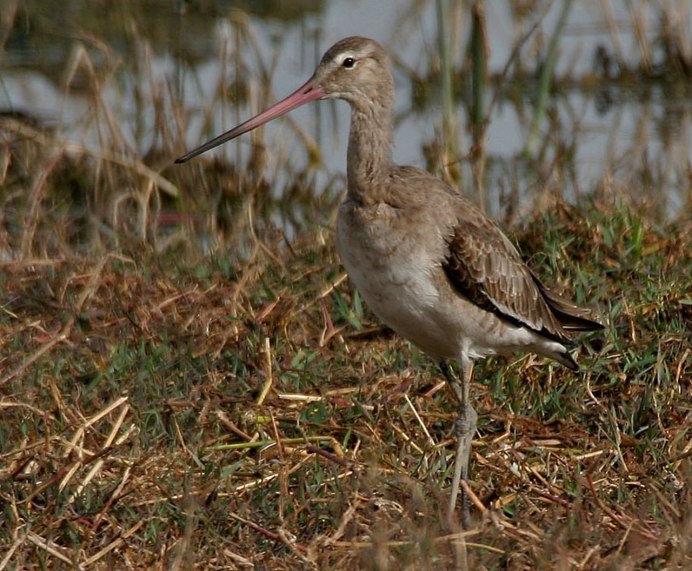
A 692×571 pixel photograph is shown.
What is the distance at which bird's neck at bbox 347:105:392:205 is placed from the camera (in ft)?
17.7

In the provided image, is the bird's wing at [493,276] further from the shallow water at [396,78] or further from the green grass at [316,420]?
the shallow water at [396,78]

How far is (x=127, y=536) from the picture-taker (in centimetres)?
470

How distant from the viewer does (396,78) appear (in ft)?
39.0

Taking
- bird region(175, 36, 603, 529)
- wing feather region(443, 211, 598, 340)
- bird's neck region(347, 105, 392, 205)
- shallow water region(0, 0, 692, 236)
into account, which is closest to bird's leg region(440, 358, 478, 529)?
bird region(175, 36, 603, 529)

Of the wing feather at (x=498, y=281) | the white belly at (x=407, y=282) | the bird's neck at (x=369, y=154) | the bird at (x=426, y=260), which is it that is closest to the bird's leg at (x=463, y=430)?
the bird at (x=426, y=260)

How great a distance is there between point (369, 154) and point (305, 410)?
1030 mm

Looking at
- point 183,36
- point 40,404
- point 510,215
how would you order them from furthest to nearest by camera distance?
point 183,36 < point 510,215 < point 40,404

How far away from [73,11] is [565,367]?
25.8 ft

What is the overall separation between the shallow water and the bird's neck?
294 centimetres

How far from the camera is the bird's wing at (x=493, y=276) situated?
213 inches

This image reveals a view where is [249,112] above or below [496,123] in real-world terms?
above

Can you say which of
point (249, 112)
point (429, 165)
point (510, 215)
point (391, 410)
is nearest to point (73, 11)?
point (249, 112)

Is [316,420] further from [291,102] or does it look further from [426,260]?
[291,102]

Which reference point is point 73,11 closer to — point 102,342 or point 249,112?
point 249,112
